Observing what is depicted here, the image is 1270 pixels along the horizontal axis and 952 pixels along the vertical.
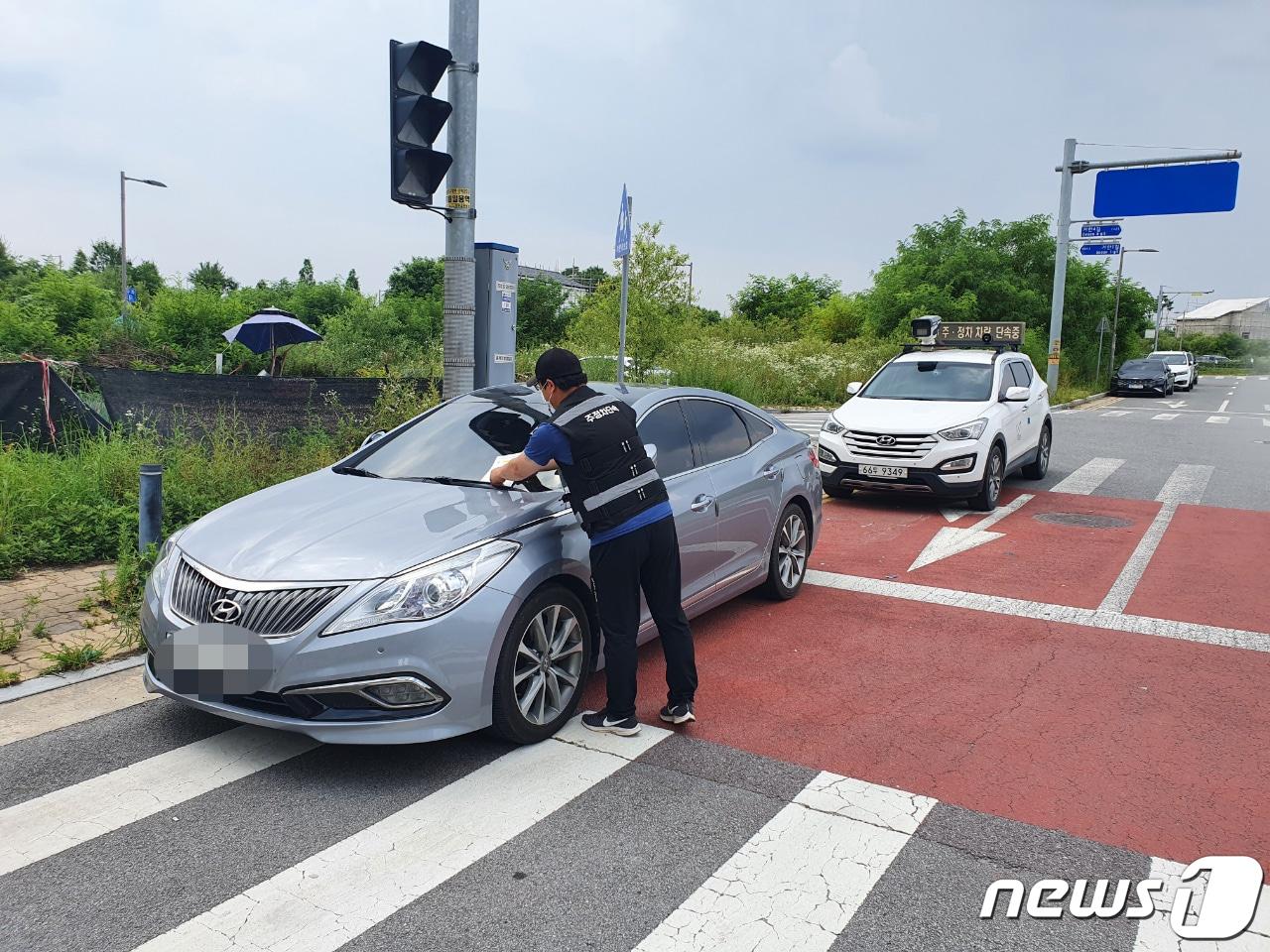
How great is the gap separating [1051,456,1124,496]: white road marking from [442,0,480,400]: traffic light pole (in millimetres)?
8328

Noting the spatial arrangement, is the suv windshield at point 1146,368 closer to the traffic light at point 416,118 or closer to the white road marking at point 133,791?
the traffic light at point 416,118

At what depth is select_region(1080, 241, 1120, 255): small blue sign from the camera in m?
30.2

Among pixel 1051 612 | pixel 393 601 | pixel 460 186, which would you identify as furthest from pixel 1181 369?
pixel 393 601

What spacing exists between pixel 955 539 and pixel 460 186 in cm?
542

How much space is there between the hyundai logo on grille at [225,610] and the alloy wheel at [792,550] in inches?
146

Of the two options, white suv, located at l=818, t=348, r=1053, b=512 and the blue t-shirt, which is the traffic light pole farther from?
white suv, located at l=818, t=348, r=1053, b=512

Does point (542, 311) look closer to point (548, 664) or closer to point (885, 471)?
point (885, 471)

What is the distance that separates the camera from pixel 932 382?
38.9ft

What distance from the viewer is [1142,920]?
Answer: 3123 millimetres

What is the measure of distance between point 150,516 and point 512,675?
10.3ft

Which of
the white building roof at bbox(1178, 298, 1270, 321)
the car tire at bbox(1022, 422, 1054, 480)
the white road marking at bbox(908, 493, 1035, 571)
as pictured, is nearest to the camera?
the white road marking at bbox(908, 493, 1035, 571)

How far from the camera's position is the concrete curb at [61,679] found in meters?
4.91

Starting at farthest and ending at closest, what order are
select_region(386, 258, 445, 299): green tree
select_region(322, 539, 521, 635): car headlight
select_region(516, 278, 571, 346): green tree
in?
1. select_region(386, 258, 445, 299): green tree
2. select_region(516, 278, 571, 346): green tree
3. select_region(322, 539, 521, 635): car headlight

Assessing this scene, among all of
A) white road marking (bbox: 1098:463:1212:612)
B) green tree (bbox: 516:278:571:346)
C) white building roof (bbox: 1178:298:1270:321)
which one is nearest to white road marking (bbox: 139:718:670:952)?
white road marking (bbox: 1098:463:1212:612)
